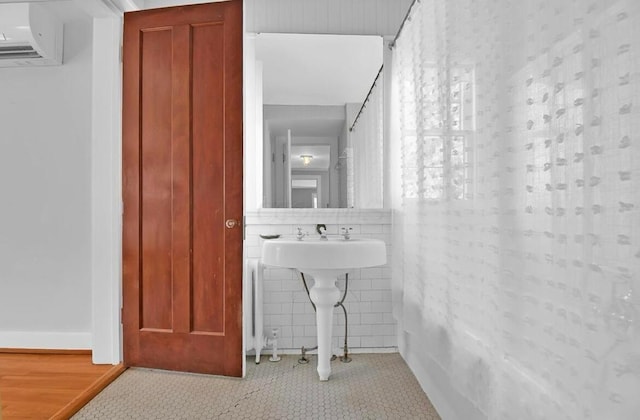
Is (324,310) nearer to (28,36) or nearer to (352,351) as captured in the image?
(352,351)

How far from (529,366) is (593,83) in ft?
2.12

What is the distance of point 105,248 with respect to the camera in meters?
2.53

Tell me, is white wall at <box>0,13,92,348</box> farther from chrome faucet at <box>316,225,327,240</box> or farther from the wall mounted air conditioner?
chrome faucet at <box>316,225,327,240</box>

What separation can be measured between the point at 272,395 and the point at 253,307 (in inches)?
23.7

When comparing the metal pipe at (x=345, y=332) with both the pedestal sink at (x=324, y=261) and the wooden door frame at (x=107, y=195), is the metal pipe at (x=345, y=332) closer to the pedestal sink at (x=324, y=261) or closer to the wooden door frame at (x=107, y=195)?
the pedestal sink at (x=324, y=261)

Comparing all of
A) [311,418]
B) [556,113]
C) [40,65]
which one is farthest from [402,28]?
[40,65]

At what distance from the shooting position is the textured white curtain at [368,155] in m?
2.79

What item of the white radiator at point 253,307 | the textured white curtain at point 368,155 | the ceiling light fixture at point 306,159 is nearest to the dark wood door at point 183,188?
the white radiator at point 253,307

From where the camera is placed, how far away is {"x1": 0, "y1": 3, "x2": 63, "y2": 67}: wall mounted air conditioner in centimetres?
262

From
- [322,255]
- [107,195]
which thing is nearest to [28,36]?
[107,195]

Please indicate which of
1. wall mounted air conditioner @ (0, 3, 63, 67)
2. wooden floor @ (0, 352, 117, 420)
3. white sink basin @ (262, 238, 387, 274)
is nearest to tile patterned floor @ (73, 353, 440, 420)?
wooden floor @ (0, 352, 117, 420)

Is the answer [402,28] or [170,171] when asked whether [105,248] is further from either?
[402,28]

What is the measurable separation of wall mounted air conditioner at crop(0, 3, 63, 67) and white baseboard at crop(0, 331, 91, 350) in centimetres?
182

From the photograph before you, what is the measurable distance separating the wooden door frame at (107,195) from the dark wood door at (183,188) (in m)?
0.05
